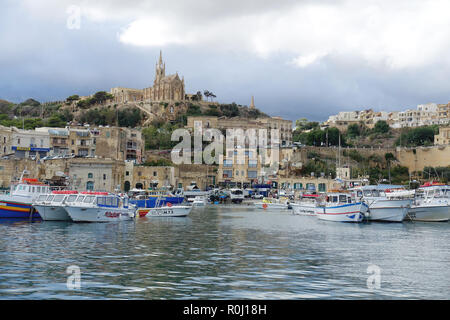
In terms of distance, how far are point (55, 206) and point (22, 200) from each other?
426cm

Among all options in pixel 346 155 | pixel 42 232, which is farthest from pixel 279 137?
pixel 42 232

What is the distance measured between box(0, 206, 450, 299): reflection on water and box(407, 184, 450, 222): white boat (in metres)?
11.7

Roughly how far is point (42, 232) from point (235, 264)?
1547 centimetres

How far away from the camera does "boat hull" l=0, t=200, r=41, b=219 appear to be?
38688mm

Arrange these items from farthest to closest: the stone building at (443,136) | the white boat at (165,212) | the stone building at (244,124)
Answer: the stone building at (244,124), the stone building at (443,136), the white boat at (165,212)

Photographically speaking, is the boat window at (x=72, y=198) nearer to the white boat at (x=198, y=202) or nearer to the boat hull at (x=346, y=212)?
the boat hull at (x=346, y=212)

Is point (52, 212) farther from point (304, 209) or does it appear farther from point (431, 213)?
point (431, 213)

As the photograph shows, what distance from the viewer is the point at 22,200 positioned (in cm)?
3981

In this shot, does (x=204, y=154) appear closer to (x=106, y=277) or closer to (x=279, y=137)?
(x=279, y=137)

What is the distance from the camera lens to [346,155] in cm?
11225

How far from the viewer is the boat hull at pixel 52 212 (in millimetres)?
37750

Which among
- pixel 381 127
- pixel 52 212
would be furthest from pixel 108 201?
pixel 381 127

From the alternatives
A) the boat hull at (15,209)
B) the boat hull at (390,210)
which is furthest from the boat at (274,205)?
the boat hull at (15,209)

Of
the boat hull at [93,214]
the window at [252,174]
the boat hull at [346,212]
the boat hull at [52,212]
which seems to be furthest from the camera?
the window at [252,174]
